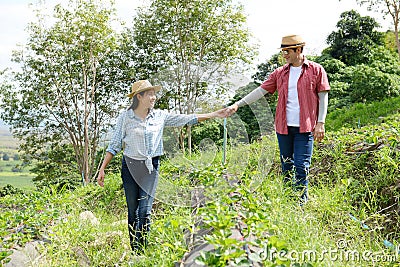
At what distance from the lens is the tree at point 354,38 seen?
14570 mm

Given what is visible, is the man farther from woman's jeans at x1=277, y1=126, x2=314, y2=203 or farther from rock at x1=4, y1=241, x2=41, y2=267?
rock at x1=4, y1=241, x2=41, y2=267

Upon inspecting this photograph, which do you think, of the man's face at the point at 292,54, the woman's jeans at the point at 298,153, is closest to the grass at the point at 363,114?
the woman's jeans at the point at 298,153

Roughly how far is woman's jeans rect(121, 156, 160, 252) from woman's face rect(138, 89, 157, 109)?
40 centimetres

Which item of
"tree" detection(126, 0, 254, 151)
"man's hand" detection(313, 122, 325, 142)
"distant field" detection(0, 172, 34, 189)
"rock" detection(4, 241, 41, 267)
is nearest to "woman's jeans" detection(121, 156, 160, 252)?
"rock" detection(4, 241, 41, 267)

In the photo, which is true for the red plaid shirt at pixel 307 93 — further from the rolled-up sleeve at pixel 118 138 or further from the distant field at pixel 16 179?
the distant field at pixel 16 179

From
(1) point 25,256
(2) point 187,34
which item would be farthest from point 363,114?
(1) point 25,256

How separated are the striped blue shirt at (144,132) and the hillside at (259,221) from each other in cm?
23

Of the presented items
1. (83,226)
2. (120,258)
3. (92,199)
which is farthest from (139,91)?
(92,199)

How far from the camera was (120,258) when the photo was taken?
3428mm

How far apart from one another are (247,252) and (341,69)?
40.1 feet

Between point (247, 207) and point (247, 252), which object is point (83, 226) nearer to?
point (247, 207)

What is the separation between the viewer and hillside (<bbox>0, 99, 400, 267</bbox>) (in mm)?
2348

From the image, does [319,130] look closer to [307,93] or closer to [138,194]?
[307,93]

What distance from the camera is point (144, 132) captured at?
3092 mm
